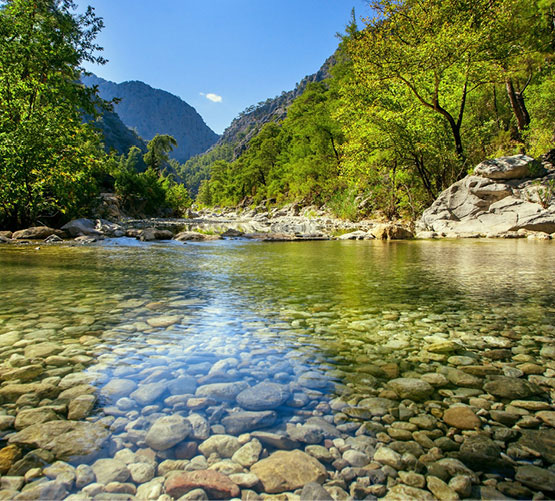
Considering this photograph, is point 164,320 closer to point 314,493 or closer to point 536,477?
point 314,493

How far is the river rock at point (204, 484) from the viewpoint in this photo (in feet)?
3.80

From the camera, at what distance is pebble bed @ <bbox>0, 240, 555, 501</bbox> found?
1229 millimetres

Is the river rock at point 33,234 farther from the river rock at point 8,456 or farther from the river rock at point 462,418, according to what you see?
the river rock at point 462,418

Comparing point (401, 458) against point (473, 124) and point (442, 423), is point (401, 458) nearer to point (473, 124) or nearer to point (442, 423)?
point (442, 423)

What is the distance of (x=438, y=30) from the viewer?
15242mm

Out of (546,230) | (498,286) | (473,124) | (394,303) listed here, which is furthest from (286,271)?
(473,124)

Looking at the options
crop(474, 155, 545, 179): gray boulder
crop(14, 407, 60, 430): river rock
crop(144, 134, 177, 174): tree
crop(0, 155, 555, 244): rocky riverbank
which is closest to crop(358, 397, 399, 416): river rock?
crop(14, 407, 60, 430): river rock

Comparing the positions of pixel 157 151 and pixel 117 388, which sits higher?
pixel 157 151

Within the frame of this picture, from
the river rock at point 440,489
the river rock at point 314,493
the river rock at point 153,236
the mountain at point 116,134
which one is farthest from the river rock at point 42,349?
the mountain at point 116,134

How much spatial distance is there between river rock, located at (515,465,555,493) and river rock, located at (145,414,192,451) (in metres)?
1.32

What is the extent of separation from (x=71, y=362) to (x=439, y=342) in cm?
264

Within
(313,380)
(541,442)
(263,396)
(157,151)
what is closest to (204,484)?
(263,396)

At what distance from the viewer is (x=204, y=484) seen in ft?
3.92

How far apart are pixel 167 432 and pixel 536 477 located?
1458mm
